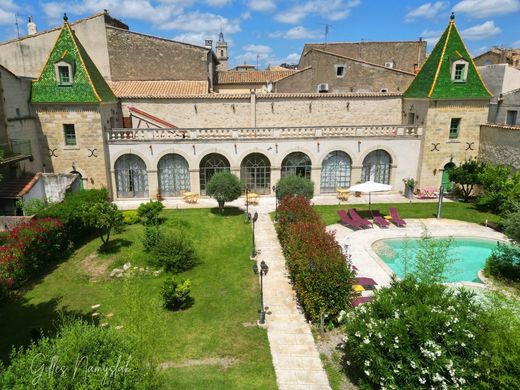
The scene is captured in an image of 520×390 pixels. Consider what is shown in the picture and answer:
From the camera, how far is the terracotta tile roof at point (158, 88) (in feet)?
102

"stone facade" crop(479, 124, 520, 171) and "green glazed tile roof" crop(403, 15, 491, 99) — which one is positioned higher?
"green glazed tile roof" crop(403, 15, 491, 99)

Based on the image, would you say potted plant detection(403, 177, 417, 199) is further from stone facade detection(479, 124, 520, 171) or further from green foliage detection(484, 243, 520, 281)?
green foliage detection(484, 243, 520, 281)

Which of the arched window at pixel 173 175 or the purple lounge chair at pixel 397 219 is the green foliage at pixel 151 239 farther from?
the purple lounge chair at pixel 397 219

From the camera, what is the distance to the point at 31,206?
21.3m

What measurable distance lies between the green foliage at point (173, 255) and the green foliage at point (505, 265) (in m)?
13.4

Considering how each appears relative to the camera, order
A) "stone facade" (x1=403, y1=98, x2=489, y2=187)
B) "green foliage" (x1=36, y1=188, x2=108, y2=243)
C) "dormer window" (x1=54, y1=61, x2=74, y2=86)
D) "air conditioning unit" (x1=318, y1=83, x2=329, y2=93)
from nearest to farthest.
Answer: "green foliage" (x1=36, y1=188, x2=108, y2=243) → "dormer window" (x1=54, y1=61, x2=74, y2=86) → "stone facade" (x1=403, y1=98, x2=489, y2=187) → "air conditioning unit" (x1=318, y1=83, x2=329, y2=93)

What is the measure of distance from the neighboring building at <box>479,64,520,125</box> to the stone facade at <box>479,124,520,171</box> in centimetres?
296

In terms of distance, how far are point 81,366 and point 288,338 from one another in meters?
7.33

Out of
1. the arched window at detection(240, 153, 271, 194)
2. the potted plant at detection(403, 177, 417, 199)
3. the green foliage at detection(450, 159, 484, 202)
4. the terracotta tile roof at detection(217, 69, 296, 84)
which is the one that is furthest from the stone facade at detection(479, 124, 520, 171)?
the terracotta tile roof at detection(217, 69, 296, 84)

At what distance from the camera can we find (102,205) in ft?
61.3

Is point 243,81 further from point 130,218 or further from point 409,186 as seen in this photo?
point 130,218

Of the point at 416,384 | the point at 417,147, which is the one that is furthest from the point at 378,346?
the point at 417,147

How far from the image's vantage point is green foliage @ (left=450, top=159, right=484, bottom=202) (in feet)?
84.5

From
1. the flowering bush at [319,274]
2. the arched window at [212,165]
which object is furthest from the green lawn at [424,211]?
the flowering bush at [319,274]
